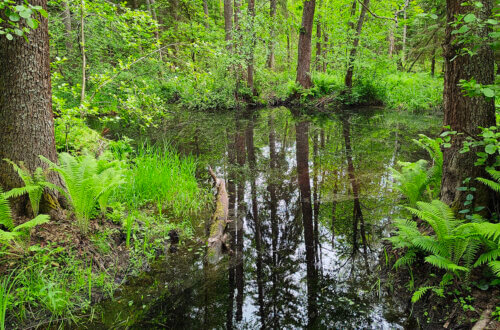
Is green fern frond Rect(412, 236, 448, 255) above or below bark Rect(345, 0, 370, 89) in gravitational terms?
below

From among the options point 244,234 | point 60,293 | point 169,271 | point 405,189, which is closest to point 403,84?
point 405,189

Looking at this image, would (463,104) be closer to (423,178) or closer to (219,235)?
(423,178)

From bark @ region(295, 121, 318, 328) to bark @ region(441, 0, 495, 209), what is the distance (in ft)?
5.24

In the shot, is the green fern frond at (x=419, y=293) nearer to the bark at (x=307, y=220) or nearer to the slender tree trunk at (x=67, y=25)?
the bark at (x=307, y=220)

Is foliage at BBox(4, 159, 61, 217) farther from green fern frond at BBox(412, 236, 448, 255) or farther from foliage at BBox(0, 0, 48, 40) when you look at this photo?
green fern frond at BBox(412, 236, 448, 255)

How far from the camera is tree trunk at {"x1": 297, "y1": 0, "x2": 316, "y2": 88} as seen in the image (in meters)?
14.6

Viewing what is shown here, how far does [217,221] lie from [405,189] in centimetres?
257

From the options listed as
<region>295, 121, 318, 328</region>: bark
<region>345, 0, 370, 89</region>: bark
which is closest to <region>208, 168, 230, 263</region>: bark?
<region>295, 121, 318, 328</region>: bark

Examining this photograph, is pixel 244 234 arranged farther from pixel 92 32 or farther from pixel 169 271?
pixel 92 32

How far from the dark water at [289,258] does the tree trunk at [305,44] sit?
874 centimetres

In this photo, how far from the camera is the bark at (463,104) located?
268 cm

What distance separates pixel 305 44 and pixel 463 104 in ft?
45.0

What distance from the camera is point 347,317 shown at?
2625 millimetres

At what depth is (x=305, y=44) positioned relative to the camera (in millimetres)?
15312
